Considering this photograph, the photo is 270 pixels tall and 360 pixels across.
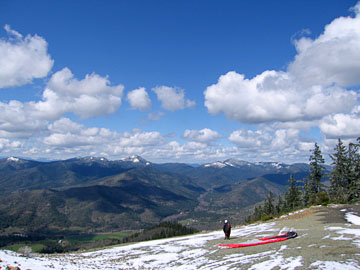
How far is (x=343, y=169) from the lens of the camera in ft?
228

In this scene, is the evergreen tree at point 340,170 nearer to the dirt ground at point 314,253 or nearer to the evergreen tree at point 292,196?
the evergreen tree at point 292,196

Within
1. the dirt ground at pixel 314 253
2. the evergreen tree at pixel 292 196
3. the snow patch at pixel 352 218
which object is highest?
the dirt ground at pixel 314 253

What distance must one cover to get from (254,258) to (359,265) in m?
7.14

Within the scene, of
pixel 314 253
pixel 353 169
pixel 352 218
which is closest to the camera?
pixel 314 253

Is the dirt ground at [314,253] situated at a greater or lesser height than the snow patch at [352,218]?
greater

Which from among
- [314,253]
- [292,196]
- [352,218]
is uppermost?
[314,253]

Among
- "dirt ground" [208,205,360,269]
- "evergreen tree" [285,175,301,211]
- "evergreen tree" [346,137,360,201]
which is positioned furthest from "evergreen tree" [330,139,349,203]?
"dirt ground" [208,205,360,269]

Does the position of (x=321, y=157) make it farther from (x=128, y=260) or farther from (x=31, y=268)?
(x=31, y=268)

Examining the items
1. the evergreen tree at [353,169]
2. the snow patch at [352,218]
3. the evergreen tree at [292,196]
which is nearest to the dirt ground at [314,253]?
the snow patch at [352,218]

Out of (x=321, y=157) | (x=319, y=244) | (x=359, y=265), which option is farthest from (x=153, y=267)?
(x=321, y=157)

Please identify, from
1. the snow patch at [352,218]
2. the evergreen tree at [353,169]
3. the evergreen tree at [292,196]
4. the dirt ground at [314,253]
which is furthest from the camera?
the evergreen tree at [292,196]

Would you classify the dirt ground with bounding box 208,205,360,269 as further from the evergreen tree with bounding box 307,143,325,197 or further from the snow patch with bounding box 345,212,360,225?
the evergreen tree with bounding box 307,143,325,197

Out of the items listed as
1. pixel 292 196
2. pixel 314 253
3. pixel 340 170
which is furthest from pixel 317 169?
pixel 314 253

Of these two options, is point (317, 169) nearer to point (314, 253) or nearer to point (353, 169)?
point (353, 169)
